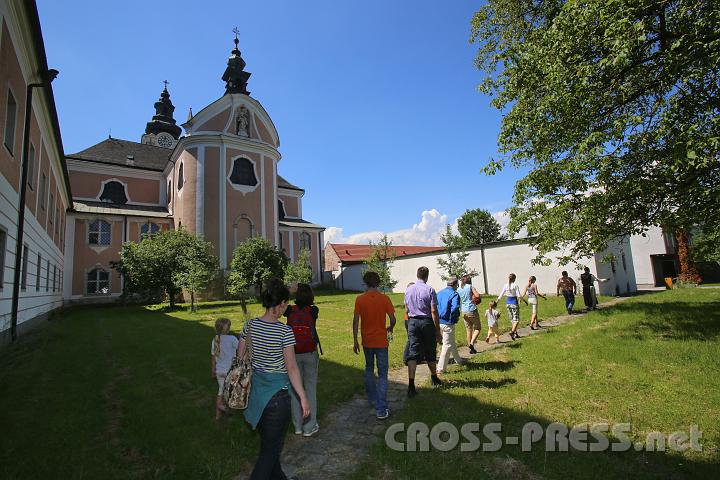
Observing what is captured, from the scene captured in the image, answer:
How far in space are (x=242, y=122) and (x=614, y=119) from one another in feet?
92.6

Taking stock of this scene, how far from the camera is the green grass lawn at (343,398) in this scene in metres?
3.64

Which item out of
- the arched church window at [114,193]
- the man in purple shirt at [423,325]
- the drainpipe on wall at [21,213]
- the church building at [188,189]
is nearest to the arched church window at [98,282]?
the church building at [188,189]

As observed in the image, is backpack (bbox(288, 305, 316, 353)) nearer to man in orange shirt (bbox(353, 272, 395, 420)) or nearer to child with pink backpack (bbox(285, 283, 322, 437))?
child with pink backpack (bbox(285, 283, 322, 437))

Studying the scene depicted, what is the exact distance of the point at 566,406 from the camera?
16.1 ft

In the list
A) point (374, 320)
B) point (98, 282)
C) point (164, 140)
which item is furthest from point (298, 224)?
point (374, 320)

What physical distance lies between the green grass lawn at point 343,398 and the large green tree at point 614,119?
9.06ft

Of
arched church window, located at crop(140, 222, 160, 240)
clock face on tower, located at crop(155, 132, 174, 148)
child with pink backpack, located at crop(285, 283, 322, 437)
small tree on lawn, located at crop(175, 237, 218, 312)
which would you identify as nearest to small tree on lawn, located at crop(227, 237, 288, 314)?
small tree on lawn, located at crop(175, 237, 218, 312)

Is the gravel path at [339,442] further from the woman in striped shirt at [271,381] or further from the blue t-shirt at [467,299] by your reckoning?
the blue t-shirt at [467,299]

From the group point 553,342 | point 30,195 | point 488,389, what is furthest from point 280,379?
point 30,195

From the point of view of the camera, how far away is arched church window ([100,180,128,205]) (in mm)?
30945

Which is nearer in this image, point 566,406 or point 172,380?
point 566,406

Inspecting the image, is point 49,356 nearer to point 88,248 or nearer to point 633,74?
point 633,74

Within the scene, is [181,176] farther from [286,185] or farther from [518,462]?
[518,462]

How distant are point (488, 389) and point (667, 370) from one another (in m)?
3.09
